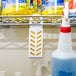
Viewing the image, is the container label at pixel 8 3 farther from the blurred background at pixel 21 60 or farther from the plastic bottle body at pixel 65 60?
the plastic bottle body at pixel 65 60

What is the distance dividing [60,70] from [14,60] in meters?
0.68

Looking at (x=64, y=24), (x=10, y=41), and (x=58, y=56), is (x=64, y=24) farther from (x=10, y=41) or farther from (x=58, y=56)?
(x=10, y=41)

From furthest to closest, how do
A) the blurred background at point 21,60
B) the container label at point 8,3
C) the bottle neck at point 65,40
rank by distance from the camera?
1. the container label at point 8,3
2. the blurred background at point 21,60
3. the bottle neck at point 65,40

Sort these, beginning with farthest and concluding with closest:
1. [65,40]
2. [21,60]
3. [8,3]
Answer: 1. [8,3]
2. [21,60]
3. [65,40]

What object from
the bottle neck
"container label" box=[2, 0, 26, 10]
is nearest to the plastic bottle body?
the bottle neck

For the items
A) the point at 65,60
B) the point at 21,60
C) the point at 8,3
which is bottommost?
the point at 21,60

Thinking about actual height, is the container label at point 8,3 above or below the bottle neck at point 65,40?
above

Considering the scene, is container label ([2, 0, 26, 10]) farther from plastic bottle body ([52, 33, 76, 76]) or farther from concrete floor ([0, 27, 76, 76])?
plastic bottle body ([52, 33, 76, 76])

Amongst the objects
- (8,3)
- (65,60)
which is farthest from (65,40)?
(8,3)

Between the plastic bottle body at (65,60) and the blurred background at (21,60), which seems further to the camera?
the blurred background at (21,60)

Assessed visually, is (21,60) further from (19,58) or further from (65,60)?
(65,60)

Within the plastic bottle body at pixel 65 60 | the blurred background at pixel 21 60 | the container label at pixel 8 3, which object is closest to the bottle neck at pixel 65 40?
the plastic bottle body at pixel 65 60

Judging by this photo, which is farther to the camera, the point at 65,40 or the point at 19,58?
the point at 19,58

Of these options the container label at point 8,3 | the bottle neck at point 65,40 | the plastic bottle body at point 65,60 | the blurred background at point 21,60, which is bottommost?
the blurred background at point 21,60
